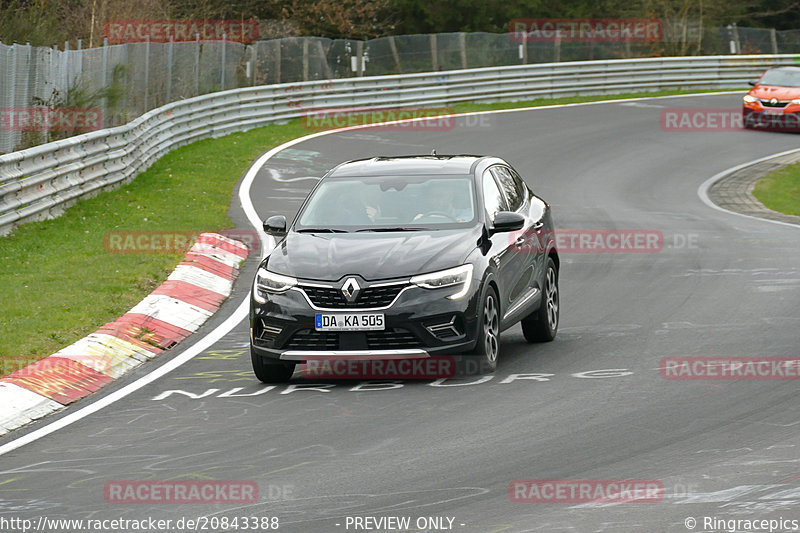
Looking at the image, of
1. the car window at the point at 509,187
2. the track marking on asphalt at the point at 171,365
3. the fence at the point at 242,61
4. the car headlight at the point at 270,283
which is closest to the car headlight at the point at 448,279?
the car headlight at the point at 270,283

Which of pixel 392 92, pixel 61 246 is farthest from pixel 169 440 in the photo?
pixel 392 92

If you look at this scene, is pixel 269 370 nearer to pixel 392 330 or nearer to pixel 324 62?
pixel 392 330

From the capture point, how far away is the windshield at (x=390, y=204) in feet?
35.4

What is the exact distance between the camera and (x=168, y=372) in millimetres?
10703

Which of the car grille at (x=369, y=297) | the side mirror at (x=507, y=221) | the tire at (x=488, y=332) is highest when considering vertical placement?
the side mirror at (x=507, y=221)

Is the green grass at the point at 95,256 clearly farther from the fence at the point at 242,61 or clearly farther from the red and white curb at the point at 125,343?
the fence at the point at 242,61

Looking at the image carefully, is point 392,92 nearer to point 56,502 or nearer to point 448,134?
point 448,134

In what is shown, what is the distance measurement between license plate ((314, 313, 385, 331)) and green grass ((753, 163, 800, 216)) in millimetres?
15668

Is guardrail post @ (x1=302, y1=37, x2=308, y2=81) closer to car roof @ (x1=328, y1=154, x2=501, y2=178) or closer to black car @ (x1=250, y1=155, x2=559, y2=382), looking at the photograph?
car roof @ (x1=328, y1=154, x2=501, y2=178)

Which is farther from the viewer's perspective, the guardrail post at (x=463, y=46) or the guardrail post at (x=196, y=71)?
the guardrail post at (x=463, y=46)

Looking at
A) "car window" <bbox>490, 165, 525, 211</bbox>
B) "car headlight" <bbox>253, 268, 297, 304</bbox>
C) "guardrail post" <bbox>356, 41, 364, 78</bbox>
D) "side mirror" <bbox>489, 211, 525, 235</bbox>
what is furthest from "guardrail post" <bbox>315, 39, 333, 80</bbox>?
"car headlight" <bbox>253, 268, 297, 304</bbox>

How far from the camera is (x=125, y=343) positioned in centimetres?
1143

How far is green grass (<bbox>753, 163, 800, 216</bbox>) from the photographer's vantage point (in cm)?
2442

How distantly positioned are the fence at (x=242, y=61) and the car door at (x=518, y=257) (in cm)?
925
